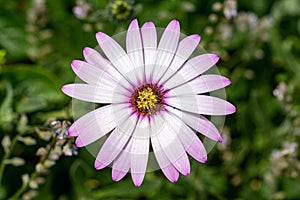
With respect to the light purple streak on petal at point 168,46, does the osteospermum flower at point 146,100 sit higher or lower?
lower

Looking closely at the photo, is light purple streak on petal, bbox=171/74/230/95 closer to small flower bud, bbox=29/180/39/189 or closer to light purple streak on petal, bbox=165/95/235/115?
light purple streak on petal, bbox=165/95/235/115

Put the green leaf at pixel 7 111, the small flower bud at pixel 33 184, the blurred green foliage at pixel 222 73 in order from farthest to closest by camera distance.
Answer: the blurred green foliage at pixel 222 73
the green leaf at pixel 7 111
the small flower bud at pixel 33 184

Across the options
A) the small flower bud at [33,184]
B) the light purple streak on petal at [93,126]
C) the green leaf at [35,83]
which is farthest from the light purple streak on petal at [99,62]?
the green leaf at [35,83]

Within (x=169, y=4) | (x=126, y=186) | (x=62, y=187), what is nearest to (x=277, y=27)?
(x=169, y=4)

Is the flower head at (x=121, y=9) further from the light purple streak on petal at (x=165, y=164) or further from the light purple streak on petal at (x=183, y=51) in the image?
the light purple streak on petal at (x=165, y=164)

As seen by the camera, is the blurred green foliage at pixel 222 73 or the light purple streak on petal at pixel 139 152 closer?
the light purple streak on petal at pixel 139 152

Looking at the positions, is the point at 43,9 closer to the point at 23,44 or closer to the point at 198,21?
the point at 23,44

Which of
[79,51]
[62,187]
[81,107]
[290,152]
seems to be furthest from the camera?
[79,51]
